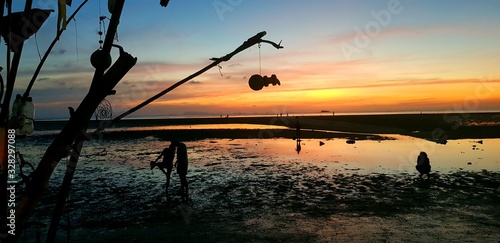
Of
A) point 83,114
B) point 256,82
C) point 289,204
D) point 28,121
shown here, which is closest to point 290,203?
point 289,204

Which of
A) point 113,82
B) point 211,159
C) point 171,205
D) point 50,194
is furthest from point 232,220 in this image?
point 211,159

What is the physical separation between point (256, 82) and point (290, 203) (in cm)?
1105

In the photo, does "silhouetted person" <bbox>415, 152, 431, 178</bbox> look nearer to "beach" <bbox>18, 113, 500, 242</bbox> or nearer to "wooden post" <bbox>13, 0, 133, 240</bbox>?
"beach" <bbox>18, 113, 500, 242</bbox>

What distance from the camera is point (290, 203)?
43.2 feet

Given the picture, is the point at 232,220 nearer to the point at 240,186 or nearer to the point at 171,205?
the point at 171,205

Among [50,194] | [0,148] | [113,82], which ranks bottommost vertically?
[50,194]

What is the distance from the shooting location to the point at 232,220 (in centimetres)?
1100

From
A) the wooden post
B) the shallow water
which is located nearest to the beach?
the shallow water

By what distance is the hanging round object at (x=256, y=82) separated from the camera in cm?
268

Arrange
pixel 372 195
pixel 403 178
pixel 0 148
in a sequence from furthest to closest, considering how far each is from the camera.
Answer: pixel 403 178 < pixel 372 195 < pixel 0 148

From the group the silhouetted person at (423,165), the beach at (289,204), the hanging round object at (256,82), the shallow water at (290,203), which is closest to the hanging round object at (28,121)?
the hanging round object at (256,82)

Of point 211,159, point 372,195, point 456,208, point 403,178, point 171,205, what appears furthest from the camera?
point 211,159

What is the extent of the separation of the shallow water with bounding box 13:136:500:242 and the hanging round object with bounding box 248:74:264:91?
273 inches

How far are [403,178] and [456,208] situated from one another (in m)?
5.85
